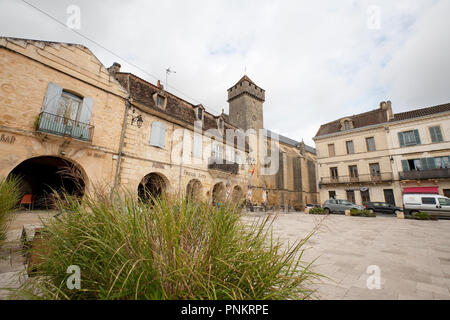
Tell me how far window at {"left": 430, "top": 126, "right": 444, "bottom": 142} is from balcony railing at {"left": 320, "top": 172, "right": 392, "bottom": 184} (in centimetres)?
480

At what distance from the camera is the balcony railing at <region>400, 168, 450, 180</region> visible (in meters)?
16.6

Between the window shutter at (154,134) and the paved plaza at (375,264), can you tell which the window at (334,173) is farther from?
the window shutter at (154,134)

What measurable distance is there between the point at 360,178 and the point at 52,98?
1023 inches

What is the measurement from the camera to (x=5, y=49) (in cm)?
695

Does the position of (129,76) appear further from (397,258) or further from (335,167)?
(335,167)

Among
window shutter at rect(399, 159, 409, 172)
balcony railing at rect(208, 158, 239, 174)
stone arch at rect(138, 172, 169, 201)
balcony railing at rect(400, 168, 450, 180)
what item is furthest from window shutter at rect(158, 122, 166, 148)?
window shutter at rect(399, 159, 409, 172)

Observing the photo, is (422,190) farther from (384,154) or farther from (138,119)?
(138,119)

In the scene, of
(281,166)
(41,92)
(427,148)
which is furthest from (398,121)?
(41,92)

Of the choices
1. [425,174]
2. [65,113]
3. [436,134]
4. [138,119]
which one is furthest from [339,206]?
[65,113]

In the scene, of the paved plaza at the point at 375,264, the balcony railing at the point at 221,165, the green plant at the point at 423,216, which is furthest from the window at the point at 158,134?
the green plant at the point at 423,216

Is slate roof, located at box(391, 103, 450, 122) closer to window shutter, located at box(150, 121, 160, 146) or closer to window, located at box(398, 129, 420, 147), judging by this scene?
window, located at box(398, 129, 420, 147)

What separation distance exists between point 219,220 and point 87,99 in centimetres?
1026

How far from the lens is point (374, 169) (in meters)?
20.3
